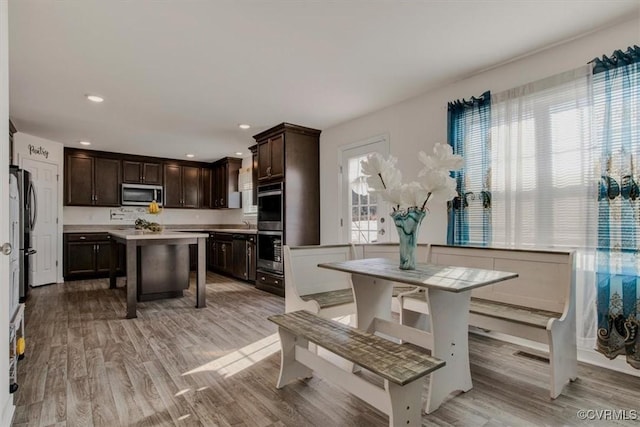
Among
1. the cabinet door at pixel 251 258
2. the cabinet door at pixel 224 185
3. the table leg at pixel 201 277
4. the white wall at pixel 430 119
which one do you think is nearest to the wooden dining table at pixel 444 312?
the white wall at pixel 430 119

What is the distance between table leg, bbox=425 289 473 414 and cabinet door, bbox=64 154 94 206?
6.76m

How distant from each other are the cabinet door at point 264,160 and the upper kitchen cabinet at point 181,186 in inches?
115

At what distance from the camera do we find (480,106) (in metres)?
3.19

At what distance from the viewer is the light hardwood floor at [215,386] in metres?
1.90

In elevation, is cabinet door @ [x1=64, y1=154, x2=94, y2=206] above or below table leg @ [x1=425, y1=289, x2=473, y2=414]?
above

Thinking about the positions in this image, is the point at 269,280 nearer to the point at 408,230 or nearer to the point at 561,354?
the point at 408,230

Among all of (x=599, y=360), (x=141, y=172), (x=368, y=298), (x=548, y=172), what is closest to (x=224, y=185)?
(x=141, y=172)

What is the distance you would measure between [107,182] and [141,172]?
0.64 metres

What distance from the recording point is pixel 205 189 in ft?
25.7

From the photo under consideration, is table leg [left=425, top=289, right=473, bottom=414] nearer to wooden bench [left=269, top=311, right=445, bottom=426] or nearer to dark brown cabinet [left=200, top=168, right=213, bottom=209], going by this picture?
wooden bench [left=269, top=311, right=445, bottom=426]

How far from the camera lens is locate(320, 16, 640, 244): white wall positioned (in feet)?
8.48

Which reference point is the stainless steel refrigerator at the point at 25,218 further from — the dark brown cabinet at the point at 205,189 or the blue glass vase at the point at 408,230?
the blue glass vase at the point at 408,230

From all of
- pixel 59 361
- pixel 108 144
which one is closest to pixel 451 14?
pixel 59 361
